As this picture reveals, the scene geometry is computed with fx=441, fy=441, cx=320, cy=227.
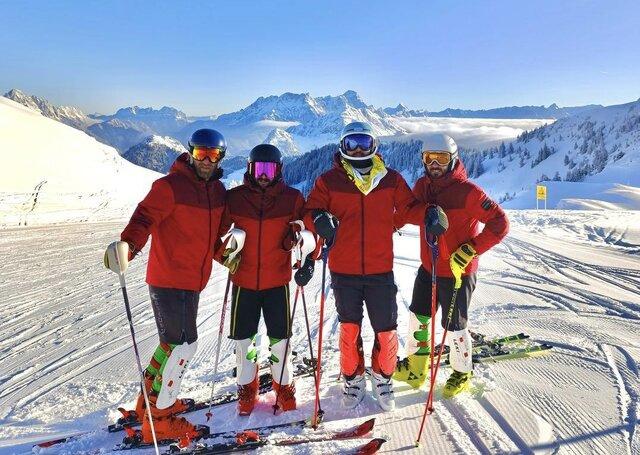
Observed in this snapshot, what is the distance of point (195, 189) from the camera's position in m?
3.25

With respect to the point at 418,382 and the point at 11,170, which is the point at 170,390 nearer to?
the point at 418,382

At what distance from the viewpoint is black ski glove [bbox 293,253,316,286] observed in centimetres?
334

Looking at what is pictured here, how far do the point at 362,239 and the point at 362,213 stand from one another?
0.21 meters

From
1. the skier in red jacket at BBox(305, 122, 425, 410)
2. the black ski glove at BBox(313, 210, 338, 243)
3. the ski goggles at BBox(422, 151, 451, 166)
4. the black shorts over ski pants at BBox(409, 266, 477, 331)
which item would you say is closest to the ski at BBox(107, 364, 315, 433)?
the skier in red jacket at BBox(305, 122, 425, 410)

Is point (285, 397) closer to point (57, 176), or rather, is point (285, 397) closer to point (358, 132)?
point (358, 132)

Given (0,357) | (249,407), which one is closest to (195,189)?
(249,407)

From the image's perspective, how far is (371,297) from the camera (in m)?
3.56

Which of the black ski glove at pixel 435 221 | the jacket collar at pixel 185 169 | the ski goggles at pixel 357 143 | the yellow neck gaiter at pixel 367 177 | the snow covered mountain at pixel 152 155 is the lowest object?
the black ski glove at pixel 435 221

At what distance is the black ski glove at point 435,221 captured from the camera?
10.7 feet

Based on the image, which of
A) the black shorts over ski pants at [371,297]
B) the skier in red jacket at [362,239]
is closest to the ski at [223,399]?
the skier in red jacket at [362,239]

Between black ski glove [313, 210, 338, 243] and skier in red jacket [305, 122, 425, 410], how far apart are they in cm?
16

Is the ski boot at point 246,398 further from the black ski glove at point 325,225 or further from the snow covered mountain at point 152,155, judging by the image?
the snow covered mountain at point 152,155

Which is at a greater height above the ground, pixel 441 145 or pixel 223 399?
pixel 441 145

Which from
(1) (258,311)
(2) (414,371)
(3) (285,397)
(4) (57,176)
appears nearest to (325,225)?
(1) (258,311)
